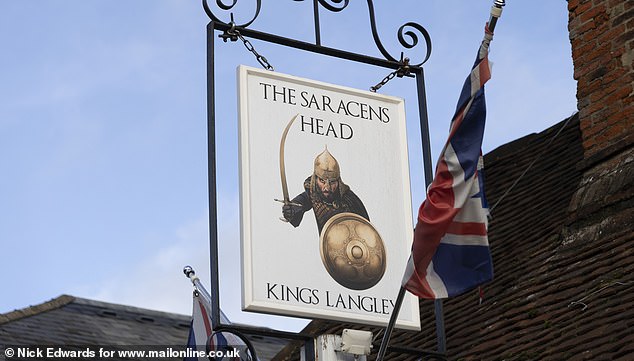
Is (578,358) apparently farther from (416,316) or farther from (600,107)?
(600,107)

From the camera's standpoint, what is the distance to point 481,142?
641cm

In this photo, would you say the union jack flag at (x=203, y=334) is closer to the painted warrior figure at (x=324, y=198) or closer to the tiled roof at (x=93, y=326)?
the painted warrior figure at (x=324, y=198)

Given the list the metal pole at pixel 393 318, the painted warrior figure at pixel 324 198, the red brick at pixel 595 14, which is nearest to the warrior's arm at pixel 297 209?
the painted warrior figure at pixel 324 198

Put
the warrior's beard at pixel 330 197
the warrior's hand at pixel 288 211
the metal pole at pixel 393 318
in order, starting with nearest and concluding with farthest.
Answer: the metal pole at pixel 393 318 → the warrior's hand at pixel 288 211 → the warrior's beard at pixel 330 197

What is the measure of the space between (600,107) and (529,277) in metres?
1.16

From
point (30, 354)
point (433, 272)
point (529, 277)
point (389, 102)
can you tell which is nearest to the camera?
point (433, 272)

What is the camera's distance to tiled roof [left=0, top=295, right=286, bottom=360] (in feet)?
43.6

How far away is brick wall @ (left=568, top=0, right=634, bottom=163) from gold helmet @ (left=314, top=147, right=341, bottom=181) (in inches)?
85.3

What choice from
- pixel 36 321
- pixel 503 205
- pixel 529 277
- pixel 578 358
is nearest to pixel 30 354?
pixel 36 321

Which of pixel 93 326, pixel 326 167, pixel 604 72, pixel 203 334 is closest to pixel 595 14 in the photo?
pixel 604 72

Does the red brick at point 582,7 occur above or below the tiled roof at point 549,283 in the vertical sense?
above

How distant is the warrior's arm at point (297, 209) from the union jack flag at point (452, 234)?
0.78 metres

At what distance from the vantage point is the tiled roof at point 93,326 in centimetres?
1329

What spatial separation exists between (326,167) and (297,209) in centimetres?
31
